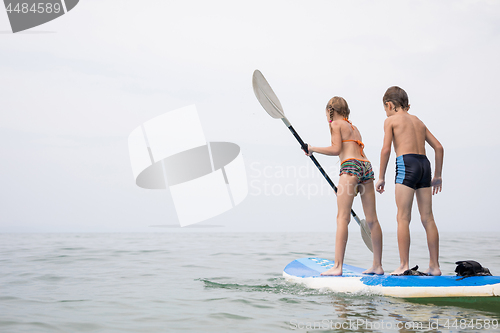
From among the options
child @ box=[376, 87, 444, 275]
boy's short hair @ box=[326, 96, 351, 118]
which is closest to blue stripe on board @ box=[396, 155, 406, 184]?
child @ box=[376, 87, 444, 275]

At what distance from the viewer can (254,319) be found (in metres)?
3.23

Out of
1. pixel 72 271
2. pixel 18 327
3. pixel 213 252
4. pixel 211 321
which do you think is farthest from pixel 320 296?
pixel 213 252

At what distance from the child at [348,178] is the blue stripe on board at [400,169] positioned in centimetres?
27

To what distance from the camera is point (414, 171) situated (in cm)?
399

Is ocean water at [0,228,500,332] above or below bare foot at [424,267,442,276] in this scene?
below

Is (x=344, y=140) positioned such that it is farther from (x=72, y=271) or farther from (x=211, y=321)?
(x=72, y=271)

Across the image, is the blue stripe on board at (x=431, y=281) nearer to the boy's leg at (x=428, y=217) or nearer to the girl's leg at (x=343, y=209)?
the boy's leg at (x=428, y=217)

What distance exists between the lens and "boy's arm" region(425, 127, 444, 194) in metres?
4.25

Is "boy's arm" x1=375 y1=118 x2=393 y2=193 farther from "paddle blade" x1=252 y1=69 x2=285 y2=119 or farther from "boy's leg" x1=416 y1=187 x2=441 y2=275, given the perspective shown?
"paddle blade" x1=252 y1=69 x2=285 y2=119

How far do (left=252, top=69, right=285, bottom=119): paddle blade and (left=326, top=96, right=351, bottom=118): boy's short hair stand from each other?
80 centimetres

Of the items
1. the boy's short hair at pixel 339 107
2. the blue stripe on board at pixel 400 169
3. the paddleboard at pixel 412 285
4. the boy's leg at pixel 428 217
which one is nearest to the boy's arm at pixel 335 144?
the boy's short hair at pixel 339 107

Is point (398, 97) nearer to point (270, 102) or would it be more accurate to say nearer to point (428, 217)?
point (428, 217)

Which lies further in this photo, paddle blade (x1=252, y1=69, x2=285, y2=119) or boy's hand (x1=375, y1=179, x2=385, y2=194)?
paddle blade (x1=252, y1=69, x2=285, y2=119)

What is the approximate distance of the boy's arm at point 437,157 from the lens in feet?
13.9
